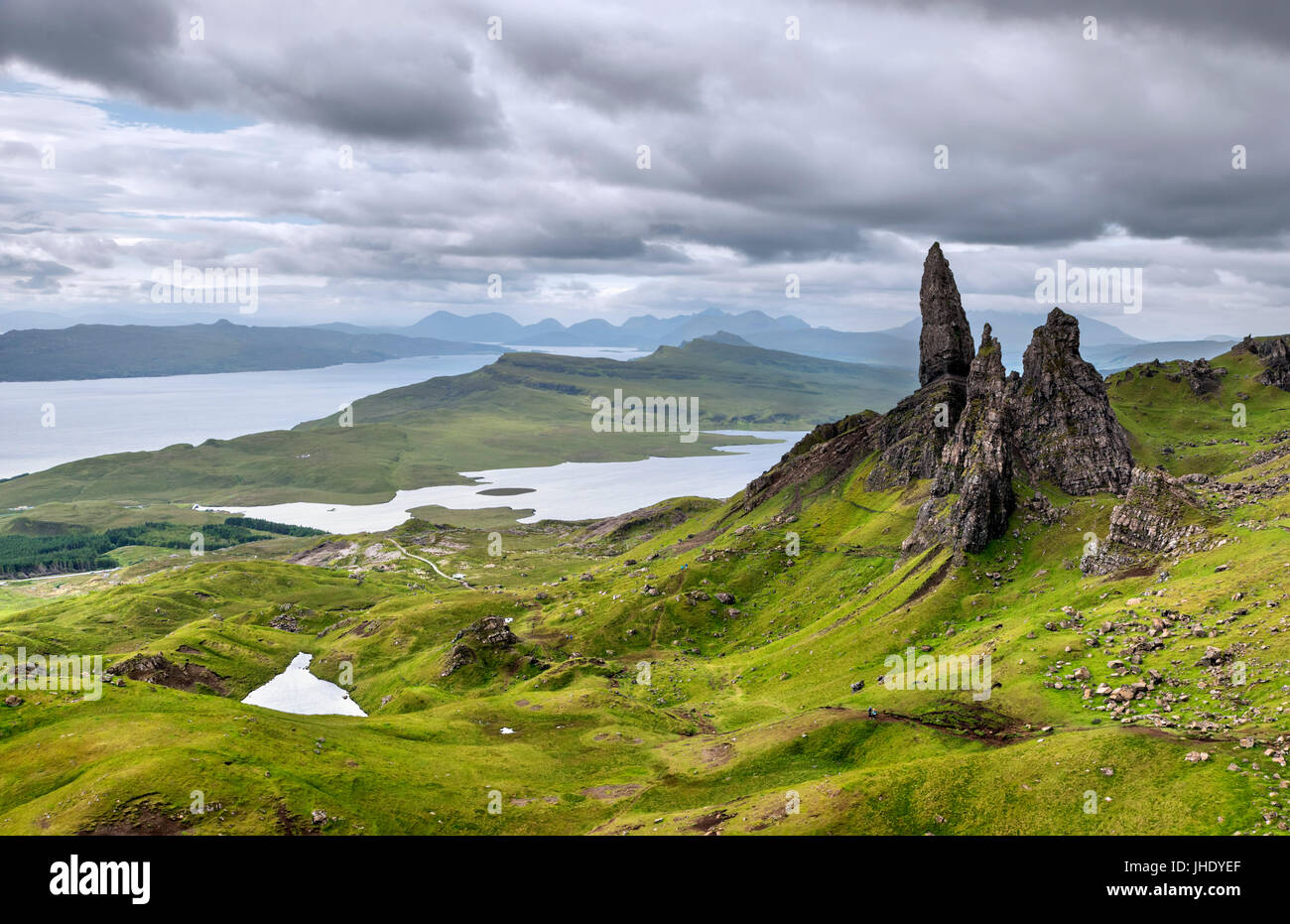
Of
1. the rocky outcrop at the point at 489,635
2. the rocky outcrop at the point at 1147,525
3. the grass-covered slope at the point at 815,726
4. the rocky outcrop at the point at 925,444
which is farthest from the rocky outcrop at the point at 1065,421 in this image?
the rocky outcrop at the point at 489,635

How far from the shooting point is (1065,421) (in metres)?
146

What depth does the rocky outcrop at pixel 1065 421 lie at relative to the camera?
449 feet

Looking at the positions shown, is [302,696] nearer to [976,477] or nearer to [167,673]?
[167,673]

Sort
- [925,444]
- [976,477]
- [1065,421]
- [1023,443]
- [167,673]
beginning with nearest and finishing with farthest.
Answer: [976,477] < [167,673] < [1065,421] < [1023,443] < [925,444]

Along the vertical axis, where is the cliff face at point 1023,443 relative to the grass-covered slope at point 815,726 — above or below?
above

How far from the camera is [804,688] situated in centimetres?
11125

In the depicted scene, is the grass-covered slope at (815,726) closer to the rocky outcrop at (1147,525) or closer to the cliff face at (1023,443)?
the rocky outcrop at (1147,525)

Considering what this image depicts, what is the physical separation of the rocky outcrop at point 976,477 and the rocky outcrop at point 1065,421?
547cm

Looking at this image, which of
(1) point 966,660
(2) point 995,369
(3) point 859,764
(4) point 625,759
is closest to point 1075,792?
(3) point 859,764

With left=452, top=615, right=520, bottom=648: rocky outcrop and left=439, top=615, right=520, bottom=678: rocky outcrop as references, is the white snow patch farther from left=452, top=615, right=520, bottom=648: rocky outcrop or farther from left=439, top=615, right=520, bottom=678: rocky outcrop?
left=452, top=615, right=520, bottom=648: rocky outcrop

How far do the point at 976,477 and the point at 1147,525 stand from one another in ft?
94.4

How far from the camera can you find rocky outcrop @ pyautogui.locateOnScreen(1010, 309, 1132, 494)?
137m

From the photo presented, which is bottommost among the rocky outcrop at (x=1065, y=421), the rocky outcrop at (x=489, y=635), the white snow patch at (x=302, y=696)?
the white snow patch at (x=302, y=696)

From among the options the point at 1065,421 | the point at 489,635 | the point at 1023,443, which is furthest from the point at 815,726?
the point at 1065,421
